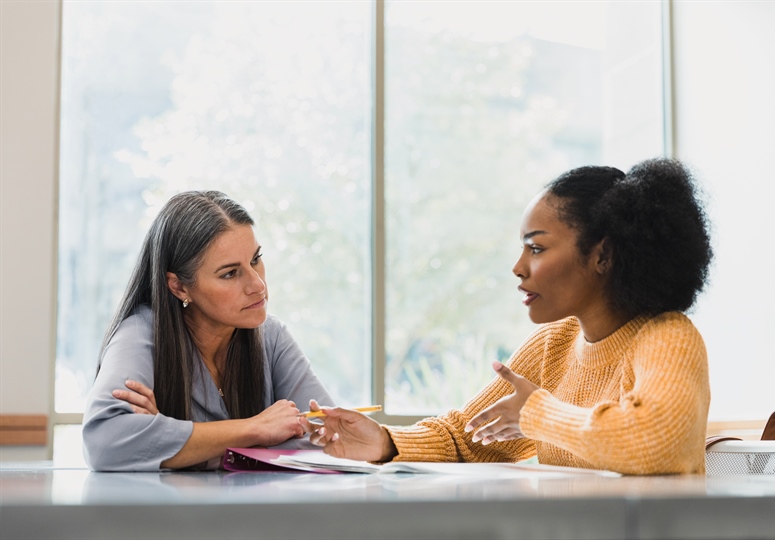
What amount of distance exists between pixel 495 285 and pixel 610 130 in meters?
1.00

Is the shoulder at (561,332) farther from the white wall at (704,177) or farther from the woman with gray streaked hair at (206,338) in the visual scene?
the white wall at (704,177)

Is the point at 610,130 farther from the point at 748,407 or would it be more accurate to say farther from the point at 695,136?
the point at 748,407

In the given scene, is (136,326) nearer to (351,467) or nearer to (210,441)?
(210,441)

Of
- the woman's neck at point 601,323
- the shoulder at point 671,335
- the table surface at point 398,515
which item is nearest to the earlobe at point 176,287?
the woman's neck at point 601,323

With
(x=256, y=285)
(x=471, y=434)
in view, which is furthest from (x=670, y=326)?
(x=256, y=285)

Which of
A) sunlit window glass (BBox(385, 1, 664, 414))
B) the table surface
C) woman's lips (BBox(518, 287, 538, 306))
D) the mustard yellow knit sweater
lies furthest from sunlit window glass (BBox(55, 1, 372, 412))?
the table surface

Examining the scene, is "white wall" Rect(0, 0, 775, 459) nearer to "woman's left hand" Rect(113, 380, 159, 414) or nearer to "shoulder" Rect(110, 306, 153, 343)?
"shoulder" Rect(110, 306, 153, 343)

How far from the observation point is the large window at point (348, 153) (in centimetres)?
351

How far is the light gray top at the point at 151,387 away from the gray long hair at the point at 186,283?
3 centimetres

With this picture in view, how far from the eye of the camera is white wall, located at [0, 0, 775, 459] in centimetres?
312

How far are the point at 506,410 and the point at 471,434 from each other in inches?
14.5

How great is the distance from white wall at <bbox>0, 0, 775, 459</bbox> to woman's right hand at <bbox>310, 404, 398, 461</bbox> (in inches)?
74.8

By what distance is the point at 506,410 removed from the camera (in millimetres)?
1395

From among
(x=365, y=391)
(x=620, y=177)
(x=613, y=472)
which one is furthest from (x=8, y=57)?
(x=613, y=472)
